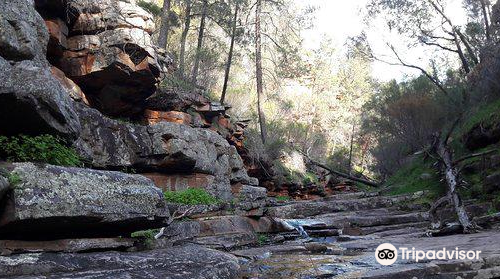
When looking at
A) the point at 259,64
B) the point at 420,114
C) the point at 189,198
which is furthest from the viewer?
the point at 259,64

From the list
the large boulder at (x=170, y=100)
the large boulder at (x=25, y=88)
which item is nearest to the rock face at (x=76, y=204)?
the large boulder at (x=25, y=88)

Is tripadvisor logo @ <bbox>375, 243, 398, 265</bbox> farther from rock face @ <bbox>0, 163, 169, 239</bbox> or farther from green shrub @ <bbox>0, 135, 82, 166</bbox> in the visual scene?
green shrub @ <bbox>0, 135, 82, 166</bbox>

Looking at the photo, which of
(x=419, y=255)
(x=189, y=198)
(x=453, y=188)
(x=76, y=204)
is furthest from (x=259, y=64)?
(x=76, y=204)

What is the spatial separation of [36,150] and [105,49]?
9183mm

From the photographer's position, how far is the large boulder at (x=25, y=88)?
5109 millimetres

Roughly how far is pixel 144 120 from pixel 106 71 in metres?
3.14

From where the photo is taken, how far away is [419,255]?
5.99m

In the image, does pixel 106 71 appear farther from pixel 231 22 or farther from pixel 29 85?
pixel 231 22

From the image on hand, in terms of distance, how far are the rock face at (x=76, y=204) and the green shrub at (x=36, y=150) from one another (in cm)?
46

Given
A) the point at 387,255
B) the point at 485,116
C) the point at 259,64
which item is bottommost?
the point at 387,255

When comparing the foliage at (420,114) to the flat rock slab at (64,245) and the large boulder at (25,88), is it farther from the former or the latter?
the large boulder at (25,88)

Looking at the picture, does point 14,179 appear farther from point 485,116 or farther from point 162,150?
point 485,116

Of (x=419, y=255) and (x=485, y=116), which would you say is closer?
(x=419, y=255)

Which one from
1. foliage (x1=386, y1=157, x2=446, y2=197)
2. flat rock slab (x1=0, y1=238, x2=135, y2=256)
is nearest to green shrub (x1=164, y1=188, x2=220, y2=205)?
flat rock slab (x1=0, y1=238, x2=135, y2=256)
